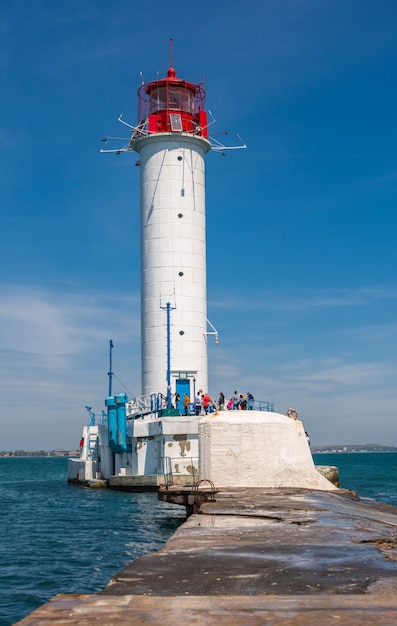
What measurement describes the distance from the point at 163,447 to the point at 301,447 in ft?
50.5

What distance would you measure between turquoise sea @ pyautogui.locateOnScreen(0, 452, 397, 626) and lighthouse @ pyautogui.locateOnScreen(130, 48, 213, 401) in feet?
28.0

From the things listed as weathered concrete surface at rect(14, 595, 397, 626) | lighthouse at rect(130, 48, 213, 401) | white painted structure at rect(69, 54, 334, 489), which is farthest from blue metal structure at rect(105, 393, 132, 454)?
weathered concrete surface at rect(14, 595, 397, 626)

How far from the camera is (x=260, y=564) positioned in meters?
8.52

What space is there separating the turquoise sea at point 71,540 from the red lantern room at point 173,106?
2251 centimetres

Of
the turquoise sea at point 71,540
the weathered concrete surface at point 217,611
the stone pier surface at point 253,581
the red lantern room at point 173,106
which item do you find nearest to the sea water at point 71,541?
the turquoise sea at point 71,540

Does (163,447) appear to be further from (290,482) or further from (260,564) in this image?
(260,564)

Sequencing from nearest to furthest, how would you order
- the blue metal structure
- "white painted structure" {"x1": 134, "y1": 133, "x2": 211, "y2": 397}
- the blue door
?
the blue metal structure → the blue door → "white painted structure" {"x1": 134, "y1": 133, "x2": 211, "y2": 397}

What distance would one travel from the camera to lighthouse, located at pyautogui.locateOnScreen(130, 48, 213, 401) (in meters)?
43.7

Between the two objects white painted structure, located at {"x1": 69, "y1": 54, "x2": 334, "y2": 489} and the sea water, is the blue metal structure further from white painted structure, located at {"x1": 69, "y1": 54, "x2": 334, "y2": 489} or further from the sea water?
the sea water

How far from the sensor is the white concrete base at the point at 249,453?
70.3ft

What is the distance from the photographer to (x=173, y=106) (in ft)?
157

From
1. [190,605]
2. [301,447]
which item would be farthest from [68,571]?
[190,605]

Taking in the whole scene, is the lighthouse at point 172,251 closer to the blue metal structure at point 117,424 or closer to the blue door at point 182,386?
the blue door at point 182,386

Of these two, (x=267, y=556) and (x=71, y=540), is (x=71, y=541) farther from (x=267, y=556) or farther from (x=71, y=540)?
(x=267, y=556)
